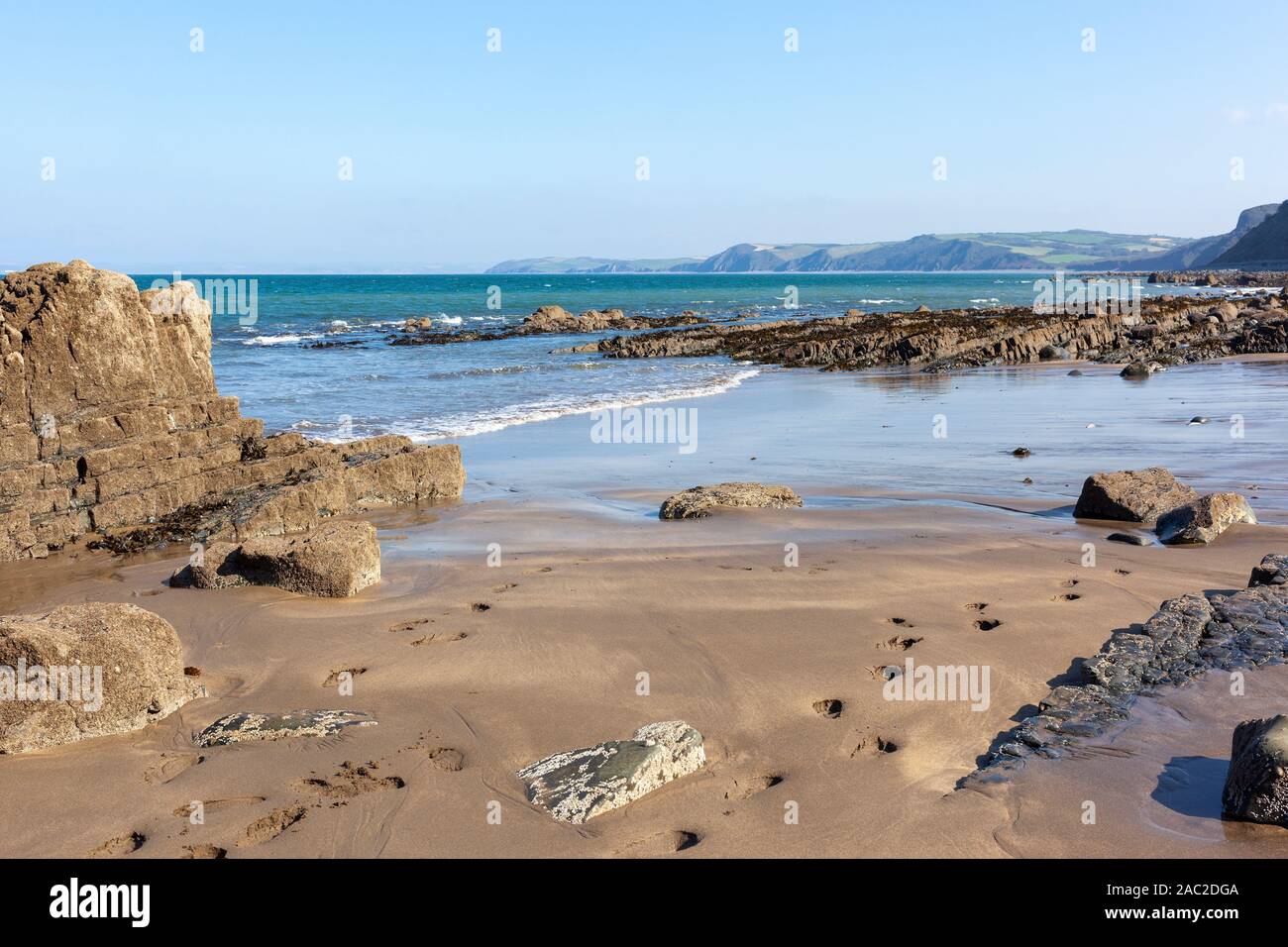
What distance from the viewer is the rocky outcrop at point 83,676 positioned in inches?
193

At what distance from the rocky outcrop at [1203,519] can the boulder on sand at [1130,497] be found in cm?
32

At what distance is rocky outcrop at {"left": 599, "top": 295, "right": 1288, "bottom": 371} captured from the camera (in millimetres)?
30062

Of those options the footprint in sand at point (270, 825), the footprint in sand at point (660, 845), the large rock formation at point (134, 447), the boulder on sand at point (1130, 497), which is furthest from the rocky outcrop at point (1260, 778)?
the large rock formation at point (134, 447)

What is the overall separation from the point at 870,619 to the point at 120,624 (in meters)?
4.65

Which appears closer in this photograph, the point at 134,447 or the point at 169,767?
the point at 169,767

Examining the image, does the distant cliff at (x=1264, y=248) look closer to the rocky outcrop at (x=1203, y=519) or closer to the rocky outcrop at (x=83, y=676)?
the rocky outcrop at (x=1203, y=519)

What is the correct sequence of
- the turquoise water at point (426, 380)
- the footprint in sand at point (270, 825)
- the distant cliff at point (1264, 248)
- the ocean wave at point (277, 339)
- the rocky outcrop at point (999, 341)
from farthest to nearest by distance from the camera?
the distant cliff at point (1264, 248) → the ocean wave at point (277, 339) → the rocky outcrop at point (999, 341) → the turquoise water at point (426, 380) → the footprint in sand at point (270, 825)

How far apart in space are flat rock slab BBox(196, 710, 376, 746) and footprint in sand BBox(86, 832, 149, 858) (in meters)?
0.88

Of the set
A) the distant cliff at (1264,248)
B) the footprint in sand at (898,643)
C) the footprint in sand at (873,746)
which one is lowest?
the footprint in sand at (873,746)

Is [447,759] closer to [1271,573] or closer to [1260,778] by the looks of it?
[1260,778]

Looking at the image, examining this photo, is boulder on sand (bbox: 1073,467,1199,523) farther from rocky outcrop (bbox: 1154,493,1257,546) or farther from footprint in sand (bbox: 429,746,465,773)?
footprint in sand (bbox: 429,746,465,773)

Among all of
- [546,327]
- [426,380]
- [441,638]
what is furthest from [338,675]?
[546,327]

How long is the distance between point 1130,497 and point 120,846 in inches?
346

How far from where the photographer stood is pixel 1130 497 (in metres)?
9.32
